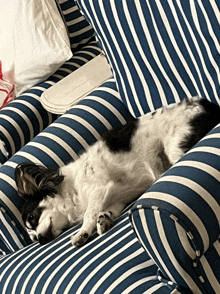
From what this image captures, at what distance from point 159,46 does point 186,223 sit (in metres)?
0.94

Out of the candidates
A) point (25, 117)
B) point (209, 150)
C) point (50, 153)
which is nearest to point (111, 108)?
point (50, 153)

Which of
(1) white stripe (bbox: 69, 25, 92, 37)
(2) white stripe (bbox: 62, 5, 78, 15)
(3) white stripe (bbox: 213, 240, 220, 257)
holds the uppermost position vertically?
(2) white stripe (bbox: 62, 5, 78, 15)

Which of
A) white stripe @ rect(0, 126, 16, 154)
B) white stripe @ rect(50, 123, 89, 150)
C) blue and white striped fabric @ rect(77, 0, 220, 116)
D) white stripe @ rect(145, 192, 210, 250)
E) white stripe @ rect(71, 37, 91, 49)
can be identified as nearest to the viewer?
white stripe @ rect(145, 192, 210, 250)

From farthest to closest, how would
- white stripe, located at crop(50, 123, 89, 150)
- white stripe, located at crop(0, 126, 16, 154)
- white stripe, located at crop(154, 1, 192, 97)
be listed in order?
white stripe, located at crop(0, 126, 16, 154) < white stripe, located at crop(50, 123, 89, 150) < white stripe, located at crop(154, 1, 192, 97)

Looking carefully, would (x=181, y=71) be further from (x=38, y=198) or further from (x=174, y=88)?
(x=38, y=198)

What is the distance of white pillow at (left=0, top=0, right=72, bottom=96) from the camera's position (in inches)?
105

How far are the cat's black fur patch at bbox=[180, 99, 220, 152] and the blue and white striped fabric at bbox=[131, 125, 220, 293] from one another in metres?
0.43

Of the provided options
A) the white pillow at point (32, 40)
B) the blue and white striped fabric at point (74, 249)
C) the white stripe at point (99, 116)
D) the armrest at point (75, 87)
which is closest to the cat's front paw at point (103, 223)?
the blue and white striped fabric at point (74, 249)

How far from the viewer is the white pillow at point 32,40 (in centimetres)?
268

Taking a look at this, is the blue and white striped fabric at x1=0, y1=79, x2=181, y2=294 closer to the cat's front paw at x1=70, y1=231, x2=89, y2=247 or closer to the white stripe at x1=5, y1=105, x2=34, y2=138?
the cat's front paw at x1=70, y1=231, x2=89, y2=247

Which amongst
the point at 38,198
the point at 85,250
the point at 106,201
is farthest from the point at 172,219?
the point at 38,198

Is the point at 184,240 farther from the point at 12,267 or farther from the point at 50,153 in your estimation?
the point at 50,153

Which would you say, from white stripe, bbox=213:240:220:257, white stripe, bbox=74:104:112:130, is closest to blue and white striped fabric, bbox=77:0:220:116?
white stripe, bbox=74:104:112:130

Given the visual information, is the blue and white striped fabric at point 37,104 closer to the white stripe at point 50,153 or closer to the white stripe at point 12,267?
the white stripe at point 50,153
